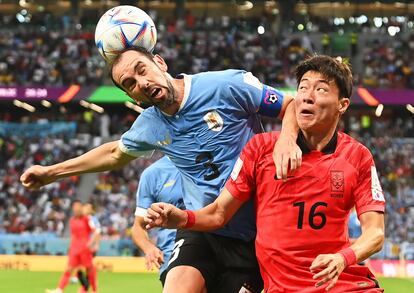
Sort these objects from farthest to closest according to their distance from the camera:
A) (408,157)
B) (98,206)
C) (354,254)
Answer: (408,157) < (98,206) < (354,254)

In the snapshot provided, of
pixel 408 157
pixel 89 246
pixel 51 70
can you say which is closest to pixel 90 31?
pixel 51 70

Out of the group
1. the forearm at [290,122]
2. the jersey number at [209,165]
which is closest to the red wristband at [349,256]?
the forearm at [290,122]

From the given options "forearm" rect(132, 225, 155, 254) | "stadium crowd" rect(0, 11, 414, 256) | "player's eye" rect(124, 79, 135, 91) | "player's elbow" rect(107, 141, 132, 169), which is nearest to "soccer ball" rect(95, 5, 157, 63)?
"player's eye" rect(124, 79, 135, 91)

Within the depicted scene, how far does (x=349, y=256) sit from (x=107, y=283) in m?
16.8

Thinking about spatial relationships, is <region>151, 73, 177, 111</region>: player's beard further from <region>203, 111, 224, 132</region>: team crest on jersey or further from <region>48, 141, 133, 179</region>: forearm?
<region>48, 141, 133, 179</region>: forearm

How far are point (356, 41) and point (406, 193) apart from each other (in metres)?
8.75

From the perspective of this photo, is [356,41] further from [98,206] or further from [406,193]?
[98,206]

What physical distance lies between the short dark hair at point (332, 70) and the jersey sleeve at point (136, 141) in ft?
3.77

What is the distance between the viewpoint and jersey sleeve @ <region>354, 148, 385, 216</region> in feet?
15.1

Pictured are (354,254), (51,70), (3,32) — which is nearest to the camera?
(354,254)

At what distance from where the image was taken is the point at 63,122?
36.1m

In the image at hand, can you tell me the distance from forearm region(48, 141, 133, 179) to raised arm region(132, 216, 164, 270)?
22.8 inches

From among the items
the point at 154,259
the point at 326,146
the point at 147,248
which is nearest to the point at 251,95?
the point at 326,146

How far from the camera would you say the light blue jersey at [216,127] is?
5328 millimetres
